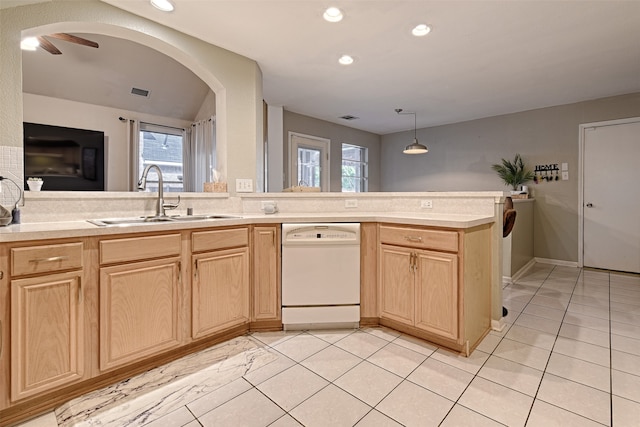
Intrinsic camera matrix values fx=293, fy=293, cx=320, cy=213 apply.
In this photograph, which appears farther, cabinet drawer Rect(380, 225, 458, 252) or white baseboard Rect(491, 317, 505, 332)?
white baseboard Rect(491, 317, 505, 332)

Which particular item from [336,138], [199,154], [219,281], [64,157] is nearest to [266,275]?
[219,281]

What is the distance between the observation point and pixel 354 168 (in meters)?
6.59

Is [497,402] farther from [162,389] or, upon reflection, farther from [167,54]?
[167,54]

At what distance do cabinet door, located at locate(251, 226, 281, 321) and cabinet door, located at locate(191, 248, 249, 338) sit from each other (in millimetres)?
76

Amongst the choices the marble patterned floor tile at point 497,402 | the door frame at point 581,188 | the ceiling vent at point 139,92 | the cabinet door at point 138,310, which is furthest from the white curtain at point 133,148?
the door frame at point 581,188

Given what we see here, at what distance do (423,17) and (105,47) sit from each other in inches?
139

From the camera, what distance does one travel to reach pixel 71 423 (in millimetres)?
1379

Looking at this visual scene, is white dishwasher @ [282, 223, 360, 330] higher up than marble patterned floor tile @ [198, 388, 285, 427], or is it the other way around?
white dishwasher @ [282, 223, 360, 330]

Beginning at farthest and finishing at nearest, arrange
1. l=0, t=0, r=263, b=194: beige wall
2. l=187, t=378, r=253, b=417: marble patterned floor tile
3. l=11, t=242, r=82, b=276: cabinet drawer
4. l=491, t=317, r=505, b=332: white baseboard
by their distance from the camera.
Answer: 1. l=491, t=317, r=505, b=332: white baseboard
2. l=0, t=0, r=263, b=194: beige wall
3. l=187, t=378, r=253, b=417: marble patterned floor tile
4. l=11, t=242, r=82, b=276: cabinet drawer

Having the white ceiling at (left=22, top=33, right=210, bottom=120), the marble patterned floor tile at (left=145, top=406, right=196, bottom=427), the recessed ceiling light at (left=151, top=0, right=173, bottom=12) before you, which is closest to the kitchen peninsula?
the marble patterned floor tile at (left=145, top=406, right=196, bottom=427)

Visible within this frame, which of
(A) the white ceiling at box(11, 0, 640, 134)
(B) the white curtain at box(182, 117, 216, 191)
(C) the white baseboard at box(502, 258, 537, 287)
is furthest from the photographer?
(B) the white curtain at box(182, 117, 216, 191)

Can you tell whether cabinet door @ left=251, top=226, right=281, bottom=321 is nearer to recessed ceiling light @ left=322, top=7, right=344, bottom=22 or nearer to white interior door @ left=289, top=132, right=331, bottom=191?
recessed ceiling light @ left=322, top=7, right=344, bottom=22

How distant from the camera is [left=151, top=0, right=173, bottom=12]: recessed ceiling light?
211 cm

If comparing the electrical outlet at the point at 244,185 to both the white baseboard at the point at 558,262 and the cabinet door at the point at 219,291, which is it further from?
the white baseboard at the point at 558,262
